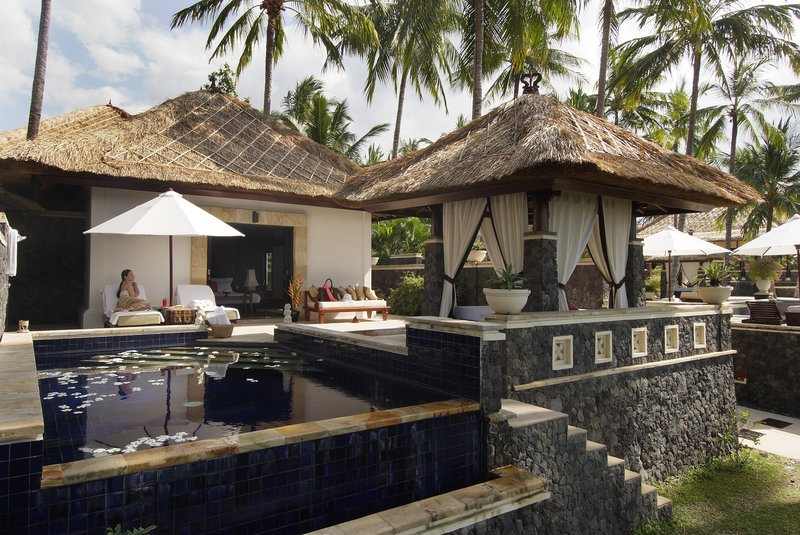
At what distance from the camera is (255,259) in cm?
1634

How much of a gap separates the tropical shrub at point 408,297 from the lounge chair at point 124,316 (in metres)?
6.21

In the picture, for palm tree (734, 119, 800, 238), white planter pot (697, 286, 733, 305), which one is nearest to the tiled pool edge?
white planter pot (697, 286, 733, 305)

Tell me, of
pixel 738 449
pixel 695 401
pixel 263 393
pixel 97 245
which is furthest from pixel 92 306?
pixel 738 449

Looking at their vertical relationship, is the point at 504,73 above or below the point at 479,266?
above

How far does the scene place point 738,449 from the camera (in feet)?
23.7

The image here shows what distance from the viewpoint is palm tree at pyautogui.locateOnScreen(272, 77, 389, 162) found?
20.0m

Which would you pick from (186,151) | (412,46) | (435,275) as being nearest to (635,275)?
(435,275)

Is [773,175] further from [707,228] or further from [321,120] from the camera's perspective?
[321,120]

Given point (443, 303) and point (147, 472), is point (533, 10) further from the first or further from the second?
point (147, 472)

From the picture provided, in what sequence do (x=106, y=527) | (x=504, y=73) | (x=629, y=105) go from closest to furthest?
1. (x=106, y=527)
2. (x=629, y=105)
3. (x=504, y=73)

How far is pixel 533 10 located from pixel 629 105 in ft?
22.7

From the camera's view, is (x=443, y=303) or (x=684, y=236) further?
(x=684, y=236)

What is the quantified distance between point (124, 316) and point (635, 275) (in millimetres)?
7732

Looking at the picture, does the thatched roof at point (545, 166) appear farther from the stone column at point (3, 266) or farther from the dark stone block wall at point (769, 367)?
the stone column at point (3, 266)
